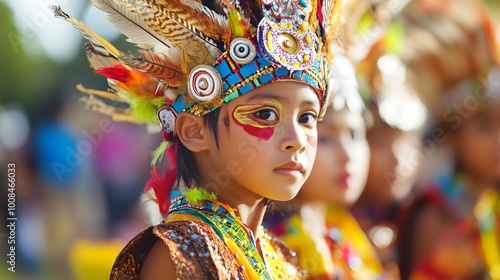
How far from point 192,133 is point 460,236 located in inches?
110

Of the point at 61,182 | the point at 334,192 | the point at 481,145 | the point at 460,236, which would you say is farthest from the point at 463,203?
the point at 61,182

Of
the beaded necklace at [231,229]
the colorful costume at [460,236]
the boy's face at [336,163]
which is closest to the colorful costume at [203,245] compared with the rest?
the beaded necklace at [231,229]

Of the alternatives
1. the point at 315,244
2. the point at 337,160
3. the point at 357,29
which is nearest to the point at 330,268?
the point at 315,244

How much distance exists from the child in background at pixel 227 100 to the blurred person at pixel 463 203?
2.49 m

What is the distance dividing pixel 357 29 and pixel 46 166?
1.64 metres

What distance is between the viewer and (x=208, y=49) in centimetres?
227

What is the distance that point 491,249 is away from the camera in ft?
15.2

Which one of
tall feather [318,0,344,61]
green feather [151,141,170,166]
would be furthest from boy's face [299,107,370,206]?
green feather [151,141,170,166]

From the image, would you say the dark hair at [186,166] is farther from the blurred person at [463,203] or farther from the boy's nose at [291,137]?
the blurred person at [463,203]

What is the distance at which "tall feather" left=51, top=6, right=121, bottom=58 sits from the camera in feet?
7.41

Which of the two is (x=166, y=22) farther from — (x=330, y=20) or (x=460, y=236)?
(x=460, y=236)

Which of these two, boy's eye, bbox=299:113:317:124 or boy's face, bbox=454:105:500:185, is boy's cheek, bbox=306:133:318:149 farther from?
boy's face, bbox=454:105:500:185

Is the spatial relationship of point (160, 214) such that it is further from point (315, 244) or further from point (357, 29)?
point (357, 29)

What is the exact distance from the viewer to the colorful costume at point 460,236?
15.0 ft
